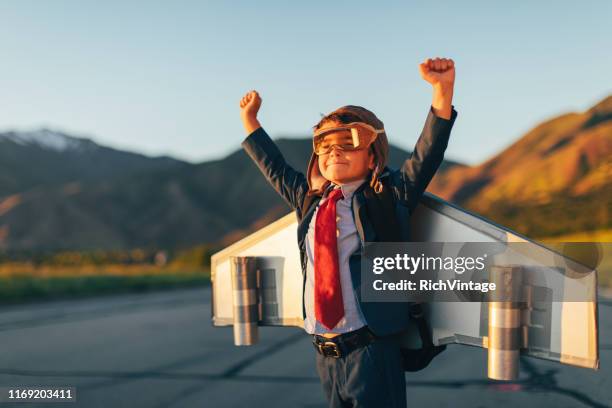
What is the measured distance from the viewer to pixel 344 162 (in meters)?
2.39

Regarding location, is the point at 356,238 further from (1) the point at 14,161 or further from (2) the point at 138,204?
(1) the point at 14,161

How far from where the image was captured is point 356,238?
2289mm

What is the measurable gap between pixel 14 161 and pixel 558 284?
112 m

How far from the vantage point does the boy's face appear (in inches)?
94.3

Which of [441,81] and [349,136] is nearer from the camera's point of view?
[441,81]

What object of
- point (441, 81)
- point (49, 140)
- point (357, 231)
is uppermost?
point (49, 140)

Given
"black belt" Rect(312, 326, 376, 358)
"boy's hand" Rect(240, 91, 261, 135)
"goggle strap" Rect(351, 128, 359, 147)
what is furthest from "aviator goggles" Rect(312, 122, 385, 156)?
"black belt" Rect(312, 326, 376, 358)

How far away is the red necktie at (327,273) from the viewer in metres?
2.20

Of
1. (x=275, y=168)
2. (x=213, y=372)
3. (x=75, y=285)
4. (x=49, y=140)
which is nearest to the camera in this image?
(x=275, y=168)

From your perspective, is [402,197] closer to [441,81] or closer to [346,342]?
[441,81]

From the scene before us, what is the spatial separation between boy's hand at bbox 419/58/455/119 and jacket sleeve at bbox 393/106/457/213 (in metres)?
0.03

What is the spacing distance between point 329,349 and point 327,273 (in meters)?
0.33

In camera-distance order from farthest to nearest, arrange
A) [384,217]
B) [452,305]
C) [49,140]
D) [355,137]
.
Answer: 1. [49,140]
2. [355,137]
3. [384,217]
4. [452,305]

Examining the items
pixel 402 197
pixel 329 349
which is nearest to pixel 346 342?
pixel 329 349
